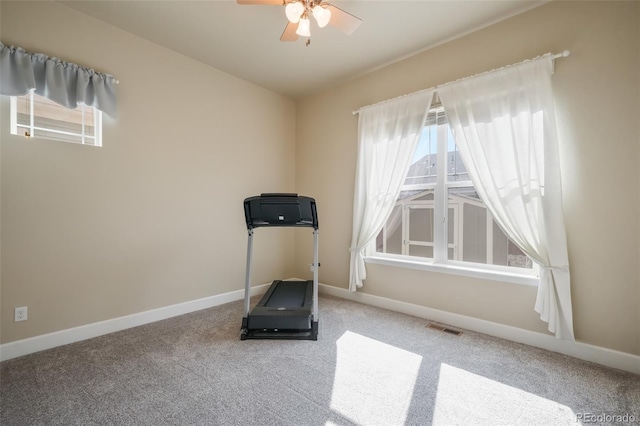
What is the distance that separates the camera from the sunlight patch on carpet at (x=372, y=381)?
1.64 metres

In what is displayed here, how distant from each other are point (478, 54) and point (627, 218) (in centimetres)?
192

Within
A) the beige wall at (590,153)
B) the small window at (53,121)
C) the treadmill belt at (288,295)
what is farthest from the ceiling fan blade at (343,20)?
the treadmill belt at (288,295)

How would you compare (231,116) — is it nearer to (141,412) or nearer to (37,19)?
(37,19)

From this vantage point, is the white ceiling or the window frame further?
the window frame

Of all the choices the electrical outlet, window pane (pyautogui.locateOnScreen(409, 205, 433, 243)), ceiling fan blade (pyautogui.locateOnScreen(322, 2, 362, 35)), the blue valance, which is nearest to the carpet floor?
the electrical outlet

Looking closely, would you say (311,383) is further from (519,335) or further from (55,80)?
(55,80)

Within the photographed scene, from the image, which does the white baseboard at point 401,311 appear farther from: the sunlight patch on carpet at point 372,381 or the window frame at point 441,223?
the sunlight patch on carpet at point 372,381

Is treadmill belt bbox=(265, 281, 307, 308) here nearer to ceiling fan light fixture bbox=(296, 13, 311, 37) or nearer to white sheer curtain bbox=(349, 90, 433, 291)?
white sheer curtain bbox=(349, 90, 433, 291)

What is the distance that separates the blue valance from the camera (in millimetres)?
2164

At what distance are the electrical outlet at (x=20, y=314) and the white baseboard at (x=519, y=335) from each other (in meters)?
3.25

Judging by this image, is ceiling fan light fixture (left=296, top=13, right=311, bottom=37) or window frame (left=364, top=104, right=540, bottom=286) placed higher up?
ceiling fan light fixture (left=296, top=13, right=311, bottom=37)

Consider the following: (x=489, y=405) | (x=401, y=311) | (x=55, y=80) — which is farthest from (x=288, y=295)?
(x=55, y=80)

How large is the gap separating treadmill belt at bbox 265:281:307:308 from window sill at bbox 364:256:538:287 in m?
0.94

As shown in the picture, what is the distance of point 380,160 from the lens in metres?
3.42
